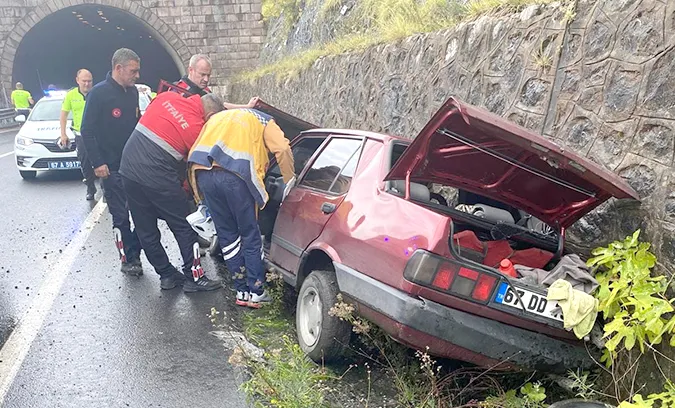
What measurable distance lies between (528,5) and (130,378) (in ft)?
15.0

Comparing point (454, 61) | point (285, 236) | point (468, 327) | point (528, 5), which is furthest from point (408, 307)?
point (454, 61)

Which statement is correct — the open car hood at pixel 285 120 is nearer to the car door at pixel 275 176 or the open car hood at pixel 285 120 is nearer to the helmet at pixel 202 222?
the car door at pixel 275 176

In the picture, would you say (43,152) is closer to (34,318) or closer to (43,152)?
(43,152)

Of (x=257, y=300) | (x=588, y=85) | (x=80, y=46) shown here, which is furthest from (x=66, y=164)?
(x=80, y=46)

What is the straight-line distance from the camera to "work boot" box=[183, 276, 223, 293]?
5.14 meters

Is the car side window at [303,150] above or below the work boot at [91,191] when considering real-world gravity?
above

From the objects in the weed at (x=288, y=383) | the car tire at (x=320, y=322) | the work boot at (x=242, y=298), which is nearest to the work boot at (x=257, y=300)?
the work boot at (x=242, y=298)

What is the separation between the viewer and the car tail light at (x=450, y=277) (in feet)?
9.30

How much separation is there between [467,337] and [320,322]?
3.51 feet

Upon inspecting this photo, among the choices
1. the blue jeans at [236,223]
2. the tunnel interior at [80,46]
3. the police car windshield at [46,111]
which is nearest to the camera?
the blue jeans at [236,223]

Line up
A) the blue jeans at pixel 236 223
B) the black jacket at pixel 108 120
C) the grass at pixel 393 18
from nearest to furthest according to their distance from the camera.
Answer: the blue jeans at pixel 236 223 < the black jacket at pixel 108 120 < the grass at pixel 393 18

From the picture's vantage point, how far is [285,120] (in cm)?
557

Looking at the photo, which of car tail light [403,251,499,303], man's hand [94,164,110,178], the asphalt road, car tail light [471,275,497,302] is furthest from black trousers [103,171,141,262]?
car tail light [471,275,497,302]

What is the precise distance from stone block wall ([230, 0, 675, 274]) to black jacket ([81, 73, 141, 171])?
3.46m
